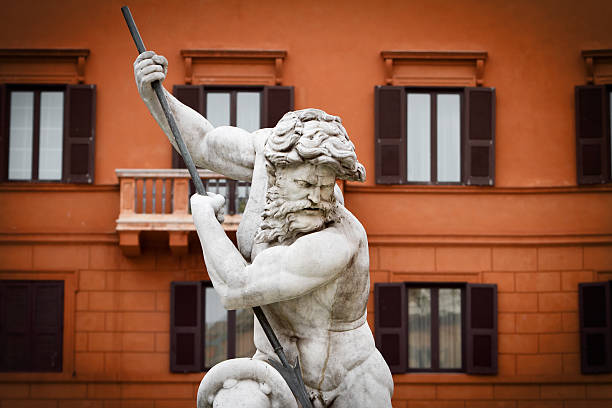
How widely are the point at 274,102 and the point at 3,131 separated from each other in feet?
16.3

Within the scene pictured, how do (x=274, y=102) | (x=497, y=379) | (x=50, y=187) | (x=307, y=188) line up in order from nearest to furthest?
1. (x=307, y=188)
2. (x=497, y=379)
3. (x=274, y=102)
4. (x=50, y=187)

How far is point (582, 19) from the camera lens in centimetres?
1927

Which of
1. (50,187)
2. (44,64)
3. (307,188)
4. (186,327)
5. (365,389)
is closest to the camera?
(307,188)

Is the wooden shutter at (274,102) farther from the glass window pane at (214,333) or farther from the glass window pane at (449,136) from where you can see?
the glass window pane at (214,333)

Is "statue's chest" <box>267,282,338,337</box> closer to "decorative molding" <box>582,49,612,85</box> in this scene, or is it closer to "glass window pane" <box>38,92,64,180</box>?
"glass window pane" <box>38,92,64,180</box>

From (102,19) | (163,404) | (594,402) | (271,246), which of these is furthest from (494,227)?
(271,246)

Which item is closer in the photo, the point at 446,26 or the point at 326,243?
the point at 326,243

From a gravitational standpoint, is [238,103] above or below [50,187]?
above

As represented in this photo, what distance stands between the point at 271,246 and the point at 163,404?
594 inches

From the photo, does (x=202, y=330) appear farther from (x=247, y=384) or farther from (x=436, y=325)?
(x=247, y=384)

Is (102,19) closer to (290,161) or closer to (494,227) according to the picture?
(494,227)

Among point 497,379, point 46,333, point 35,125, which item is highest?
point 35,125

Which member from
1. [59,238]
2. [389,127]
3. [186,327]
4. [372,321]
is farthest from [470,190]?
[59,238]

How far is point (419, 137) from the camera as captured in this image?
19.2m
